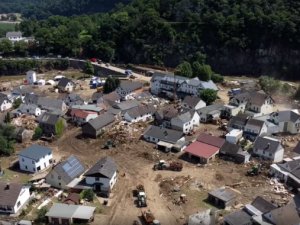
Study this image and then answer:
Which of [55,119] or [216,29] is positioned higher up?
[216,29]

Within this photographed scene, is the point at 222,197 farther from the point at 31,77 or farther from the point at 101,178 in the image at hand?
the point at 31,77

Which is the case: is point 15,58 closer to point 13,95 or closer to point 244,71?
point 13,95

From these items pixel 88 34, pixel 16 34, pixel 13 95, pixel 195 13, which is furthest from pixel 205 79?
pixel 16 34

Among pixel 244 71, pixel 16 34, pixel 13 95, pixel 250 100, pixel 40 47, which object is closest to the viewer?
pixel 250 100

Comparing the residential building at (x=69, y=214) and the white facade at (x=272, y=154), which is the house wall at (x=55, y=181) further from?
the white facade at (x=272, y=154)

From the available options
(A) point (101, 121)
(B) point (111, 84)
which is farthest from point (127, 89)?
(A) point (101, 121)
